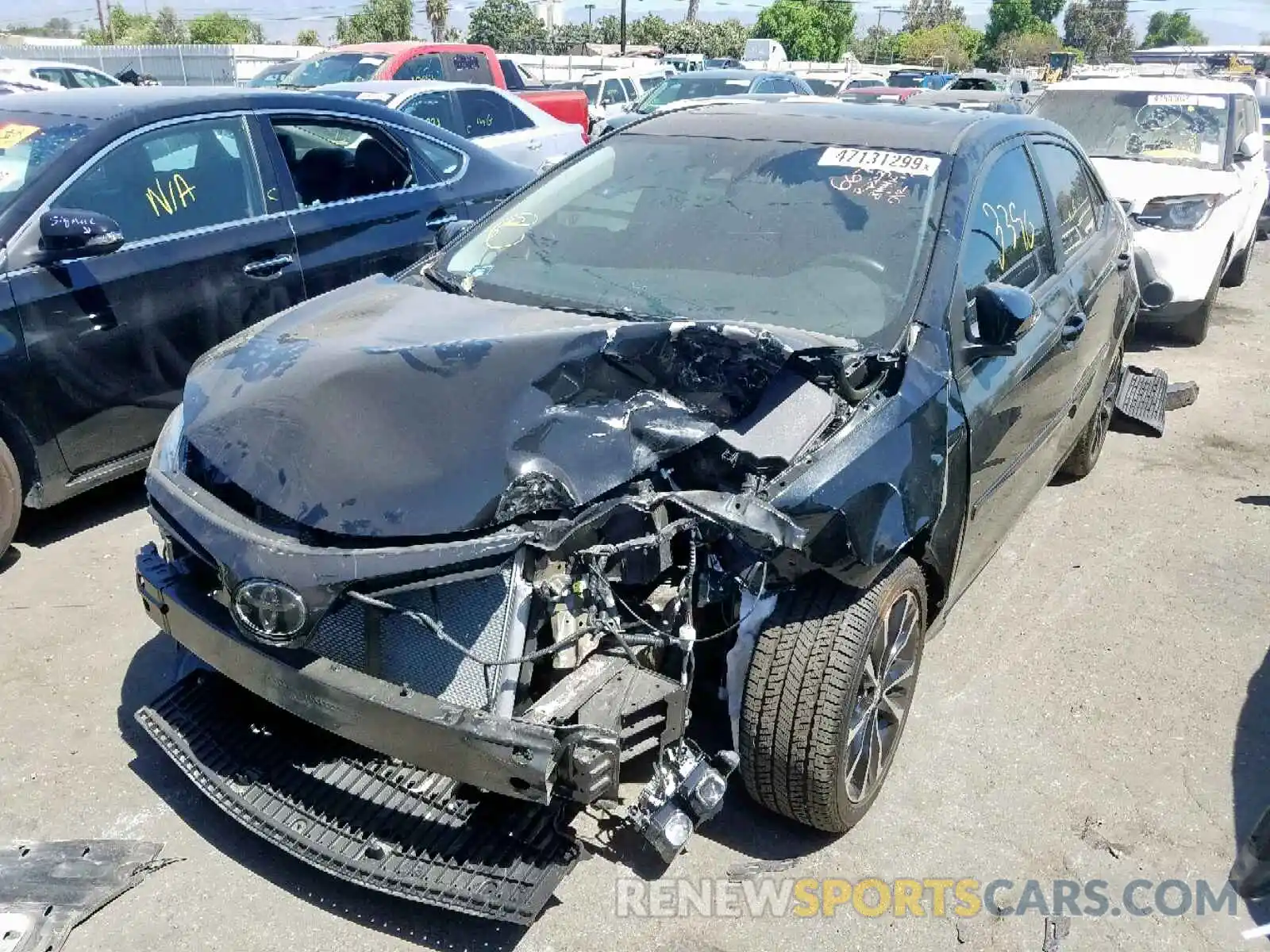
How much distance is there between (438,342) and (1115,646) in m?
2.71

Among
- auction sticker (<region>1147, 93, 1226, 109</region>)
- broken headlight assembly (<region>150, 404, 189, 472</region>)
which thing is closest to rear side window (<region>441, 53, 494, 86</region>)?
auction sticker (<region>1147, 93, 1226, 109</region>)

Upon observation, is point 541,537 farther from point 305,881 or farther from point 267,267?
point 267,267

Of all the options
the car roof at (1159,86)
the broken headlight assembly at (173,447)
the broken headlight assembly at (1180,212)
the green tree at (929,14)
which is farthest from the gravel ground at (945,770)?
the green tree at (929,14)

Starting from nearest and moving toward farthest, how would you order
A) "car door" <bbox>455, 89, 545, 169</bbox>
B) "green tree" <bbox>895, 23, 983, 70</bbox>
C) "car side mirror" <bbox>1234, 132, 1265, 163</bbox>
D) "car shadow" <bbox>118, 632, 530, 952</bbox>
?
"car shadow" <bbox>118, 632, 530, 952</bbox> → "car side mirror" <bbox>1234, 132, 1265, 163</bbox> → "car door" <bbox>455, 89, 545, 169</bbox> → "green tree" <bbox>895, 23, 983, 70</bbox>

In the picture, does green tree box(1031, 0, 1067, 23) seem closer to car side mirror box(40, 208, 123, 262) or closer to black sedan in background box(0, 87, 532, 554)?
black sedan in background box(0, 87, 532, 554)

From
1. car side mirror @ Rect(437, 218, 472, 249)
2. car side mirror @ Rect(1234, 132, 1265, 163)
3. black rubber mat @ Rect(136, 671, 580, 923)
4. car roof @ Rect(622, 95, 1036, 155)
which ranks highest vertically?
car roof @ Rect(622, 95, 1036, 155)

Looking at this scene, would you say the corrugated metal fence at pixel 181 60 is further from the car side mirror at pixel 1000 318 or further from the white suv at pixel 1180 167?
the car side mirror at pixel 1000 318

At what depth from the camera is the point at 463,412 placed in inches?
102

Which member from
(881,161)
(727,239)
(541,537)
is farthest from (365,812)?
(881,161)

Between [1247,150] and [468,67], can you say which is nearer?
[1247,150]

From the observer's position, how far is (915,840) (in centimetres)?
296

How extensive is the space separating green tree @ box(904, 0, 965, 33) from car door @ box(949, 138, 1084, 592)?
95828 millimetres

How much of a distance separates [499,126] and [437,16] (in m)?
54.8

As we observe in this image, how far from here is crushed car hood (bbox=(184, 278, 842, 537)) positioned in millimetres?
2412
